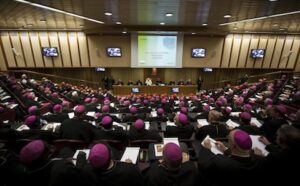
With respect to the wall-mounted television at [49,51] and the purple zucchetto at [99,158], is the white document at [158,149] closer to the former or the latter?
the purple zucchetto at [99,158]

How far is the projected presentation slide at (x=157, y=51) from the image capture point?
1542 cm

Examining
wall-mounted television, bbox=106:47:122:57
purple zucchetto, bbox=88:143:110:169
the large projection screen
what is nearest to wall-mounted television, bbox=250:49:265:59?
the large projection screen

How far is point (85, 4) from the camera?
19.0 feet

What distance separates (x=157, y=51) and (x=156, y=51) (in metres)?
0.10

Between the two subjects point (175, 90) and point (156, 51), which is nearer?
point (156, 51)

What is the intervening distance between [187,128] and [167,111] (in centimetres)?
332

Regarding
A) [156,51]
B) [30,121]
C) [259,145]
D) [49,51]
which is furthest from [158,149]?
[49,51]

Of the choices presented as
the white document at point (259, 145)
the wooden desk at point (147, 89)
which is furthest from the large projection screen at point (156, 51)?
the white document at point (259, 145)

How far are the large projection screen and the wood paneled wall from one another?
807 mm

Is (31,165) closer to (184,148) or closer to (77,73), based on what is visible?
(184,148)

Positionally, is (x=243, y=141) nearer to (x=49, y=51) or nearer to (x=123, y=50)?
(x=123, y=50)

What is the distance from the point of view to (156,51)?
15.6 metres

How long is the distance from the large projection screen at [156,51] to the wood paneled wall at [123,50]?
0.81 meters

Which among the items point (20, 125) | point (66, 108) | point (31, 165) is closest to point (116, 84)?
point (66, 108)
